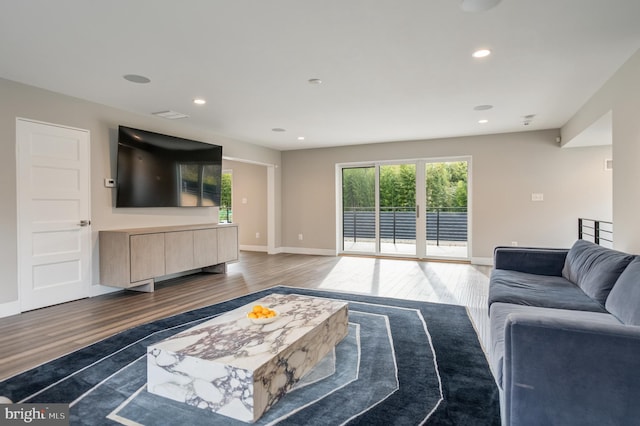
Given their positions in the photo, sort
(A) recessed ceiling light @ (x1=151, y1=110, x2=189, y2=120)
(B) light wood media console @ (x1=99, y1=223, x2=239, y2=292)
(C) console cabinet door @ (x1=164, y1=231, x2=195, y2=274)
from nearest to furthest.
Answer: (B) light wood media console @ (x1=99, y1=223, x2=239, y2=292)
(C) console cabinet door @ (x1=164, y1=231, x2=195, y2=274)
(A) recessed ceiling light @ (x1=151, y1=110, x2=189, y2=120)

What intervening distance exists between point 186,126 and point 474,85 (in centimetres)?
425

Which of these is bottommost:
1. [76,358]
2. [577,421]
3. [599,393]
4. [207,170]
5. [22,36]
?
[76,358]

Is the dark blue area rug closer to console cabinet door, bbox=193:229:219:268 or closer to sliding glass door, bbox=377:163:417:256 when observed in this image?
console cabinet door, bbox=193:229:219:268

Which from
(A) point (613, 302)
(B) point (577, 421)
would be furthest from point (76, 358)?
(A) point (613, 302)

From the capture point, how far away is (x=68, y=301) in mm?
4047

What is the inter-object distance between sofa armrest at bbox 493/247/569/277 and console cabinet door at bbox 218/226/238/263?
4.02m

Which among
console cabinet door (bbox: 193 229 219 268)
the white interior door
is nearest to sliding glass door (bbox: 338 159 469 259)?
console cabinet door (bbox: 193 229 219 268)

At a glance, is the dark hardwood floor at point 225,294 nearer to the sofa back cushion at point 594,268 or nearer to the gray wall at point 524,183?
the sofa back cushion at point 594,268

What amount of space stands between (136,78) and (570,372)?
4141 millimetres

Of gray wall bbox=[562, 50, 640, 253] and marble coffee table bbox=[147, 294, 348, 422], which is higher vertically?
gray wall bbox=[562, 50, 640, 253]

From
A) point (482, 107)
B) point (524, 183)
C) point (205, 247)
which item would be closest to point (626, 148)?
point (482, 107)

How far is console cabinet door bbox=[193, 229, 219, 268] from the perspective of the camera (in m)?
5.15

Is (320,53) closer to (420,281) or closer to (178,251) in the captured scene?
(178,251)

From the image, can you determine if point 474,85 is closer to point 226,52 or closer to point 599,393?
point 226,52
